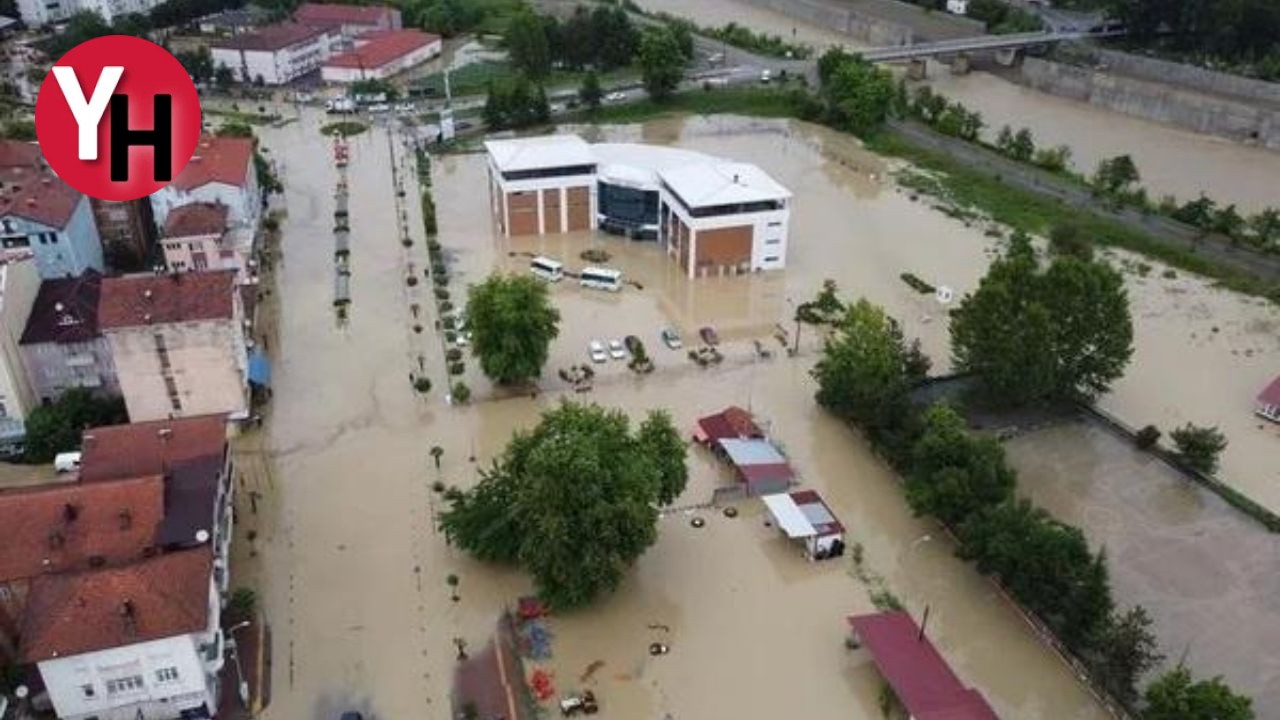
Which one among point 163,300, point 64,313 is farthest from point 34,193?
point 163,300

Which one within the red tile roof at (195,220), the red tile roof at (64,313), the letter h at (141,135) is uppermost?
the letter h at (141,135)

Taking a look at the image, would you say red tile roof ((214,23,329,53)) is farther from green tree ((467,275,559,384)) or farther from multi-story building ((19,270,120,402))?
green tree ((467,275,559,384))

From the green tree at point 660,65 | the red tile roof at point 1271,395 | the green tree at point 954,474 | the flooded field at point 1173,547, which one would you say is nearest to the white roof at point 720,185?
the flooded field at point 1173,547

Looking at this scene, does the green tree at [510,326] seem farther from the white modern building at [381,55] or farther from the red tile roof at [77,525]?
the white modern building at [381,55]

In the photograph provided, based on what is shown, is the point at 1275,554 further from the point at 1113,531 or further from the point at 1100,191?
the point at 1100,191

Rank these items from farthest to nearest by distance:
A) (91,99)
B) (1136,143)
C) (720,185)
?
(1136,143) < (720,185) < (91,99)

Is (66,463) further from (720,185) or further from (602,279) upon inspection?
(720,185)

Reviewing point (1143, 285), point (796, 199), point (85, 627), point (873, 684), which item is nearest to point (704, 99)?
point (796, 199)
